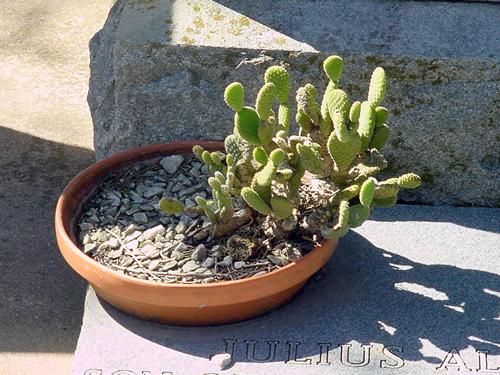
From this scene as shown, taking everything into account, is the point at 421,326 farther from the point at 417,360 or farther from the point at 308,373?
the point at 308,373

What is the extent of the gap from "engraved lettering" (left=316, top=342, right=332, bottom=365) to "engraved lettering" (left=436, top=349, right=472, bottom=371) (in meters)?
0.28

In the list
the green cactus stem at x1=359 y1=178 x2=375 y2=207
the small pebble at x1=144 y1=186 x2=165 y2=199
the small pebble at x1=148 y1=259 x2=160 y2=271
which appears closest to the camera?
the green cactus stem at x1=359 y1=178 x2=375 y2=207

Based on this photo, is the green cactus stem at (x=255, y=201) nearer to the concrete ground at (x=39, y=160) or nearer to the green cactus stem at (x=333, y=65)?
the green cactus stem at (x=333, y=65)

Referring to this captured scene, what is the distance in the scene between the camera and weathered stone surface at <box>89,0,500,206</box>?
9.70ft

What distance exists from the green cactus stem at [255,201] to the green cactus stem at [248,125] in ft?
0.42

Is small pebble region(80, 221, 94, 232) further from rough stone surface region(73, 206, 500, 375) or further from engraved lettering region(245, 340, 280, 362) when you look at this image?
engraved lettering region(245, 340, 280, 362)

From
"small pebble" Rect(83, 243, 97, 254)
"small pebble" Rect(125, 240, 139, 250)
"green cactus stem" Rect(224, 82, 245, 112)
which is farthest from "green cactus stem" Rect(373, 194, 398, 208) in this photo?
"small pebble" Rect(83, 243, 97, 254)

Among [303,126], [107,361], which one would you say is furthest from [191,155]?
[107,361]

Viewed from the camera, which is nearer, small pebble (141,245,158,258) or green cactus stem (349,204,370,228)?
green cactus stem (349,204,370,228)

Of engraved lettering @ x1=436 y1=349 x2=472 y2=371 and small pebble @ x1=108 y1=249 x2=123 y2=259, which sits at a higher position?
engraved lettering @ x1=436 y1=349 x2=472 y2=371

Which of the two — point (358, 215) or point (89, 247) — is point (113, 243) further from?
point (358, 215)

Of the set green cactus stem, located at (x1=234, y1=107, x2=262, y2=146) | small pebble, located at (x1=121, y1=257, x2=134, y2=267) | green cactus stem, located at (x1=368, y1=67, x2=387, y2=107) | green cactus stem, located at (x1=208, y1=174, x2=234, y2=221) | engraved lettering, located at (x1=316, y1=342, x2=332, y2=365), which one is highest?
green cactus stem, located at (x1=368, y1=67, x2=387, y2=107)

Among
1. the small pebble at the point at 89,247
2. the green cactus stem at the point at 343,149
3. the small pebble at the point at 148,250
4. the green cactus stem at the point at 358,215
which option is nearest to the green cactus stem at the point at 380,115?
the green cactus stem at the point at 343,149

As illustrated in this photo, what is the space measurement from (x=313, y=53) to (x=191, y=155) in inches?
19.1
